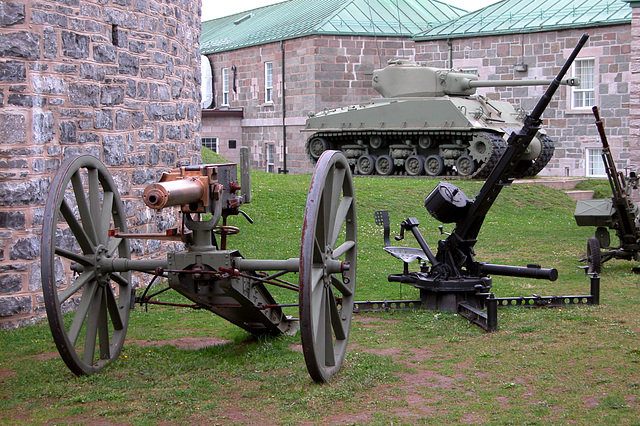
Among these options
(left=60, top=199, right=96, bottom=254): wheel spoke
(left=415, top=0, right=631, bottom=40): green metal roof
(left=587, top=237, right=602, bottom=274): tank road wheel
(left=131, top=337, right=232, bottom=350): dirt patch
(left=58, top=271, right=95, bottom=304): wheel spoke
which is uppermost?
(left=415, top=0, right=631, bottom=40): green metal roof

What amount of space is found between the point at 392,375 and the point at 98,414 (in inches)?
80.2

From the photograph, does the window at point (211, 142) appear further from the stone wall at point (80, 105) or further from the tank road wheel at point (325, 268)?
the tank road wheel at point (325, 268)

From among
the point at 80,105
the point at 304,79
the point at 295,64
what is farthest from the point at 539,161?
the point at 80,105

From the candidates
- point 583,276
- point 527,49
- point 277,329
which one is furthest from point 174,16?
point 527,49

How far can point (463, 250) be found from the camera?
8.65 metres

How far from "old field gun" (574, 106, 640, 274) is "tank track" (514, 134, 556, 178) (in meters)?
12.6

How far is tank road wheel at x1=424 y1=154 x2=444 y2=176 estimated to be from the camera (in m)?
24.2

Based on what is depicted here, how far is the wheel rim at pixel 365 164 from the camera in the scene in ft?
85.5

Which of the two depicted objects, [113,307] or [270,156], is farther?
[270,156]

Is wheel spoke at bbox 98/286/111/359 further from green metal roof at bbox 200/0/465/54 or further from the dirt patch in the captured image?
green metal roof at bbox 200/0/465/54

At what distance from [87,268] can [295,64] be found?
29.1m

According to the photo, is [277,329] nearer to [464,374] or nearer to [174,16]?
[464,374]

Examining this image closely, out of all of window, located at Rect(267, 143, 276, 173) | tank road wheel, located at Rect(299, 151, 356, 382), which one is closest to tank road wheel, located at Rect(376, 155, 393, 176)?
window, located at Rect(267, 143, 276, 173)

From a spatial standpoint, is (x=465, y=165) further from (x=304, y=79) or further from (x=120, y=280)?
(x=120, y=280)
